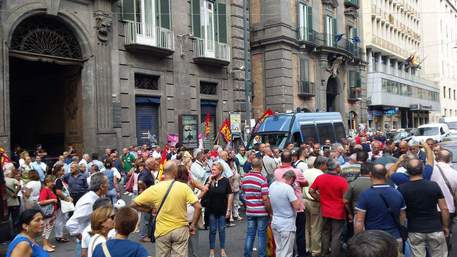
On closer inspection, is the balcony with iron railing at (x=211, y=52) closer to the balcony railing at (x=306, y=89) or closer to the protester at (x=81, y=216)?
the balcony railing at (x=306, y=89)

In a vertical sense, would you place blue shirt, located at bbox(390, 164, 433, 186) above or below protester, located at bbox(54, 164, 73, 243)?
above

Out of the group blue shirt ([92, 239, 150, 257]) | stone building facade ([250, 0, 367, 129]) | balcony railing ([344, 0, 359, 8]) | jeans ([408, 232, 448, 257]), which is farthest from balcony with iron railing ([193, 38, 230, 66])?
blue shirt ([92, 239, 150, 257])

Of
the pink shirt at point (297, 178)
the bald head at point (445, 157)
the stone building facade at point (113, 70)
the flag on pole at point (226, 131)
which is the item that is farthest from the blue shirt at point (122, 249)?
the flag on pole at point (226, 131)

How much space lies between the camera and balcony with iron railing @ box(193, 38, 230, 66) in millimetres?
21033

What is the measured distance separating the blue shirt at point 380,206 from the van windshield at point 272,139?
1111cm

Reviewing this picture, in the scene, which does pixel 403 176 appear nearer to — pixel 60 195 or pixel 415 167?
pixel 415 167

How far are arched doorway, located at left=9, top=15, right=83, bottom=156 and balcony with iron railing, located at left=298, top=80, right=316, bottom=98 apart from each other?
48.9 ft

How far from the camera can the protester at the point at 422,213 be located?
17.9 ft

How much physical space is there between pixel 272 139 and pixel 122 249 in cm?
1367

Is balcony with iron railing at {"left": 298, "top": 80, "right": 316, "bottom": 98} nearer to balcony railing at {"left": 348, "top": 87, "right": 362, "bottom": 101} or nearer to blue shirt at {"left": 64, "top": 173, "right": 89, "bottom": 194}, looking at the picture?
balcony railing at {"left": 348, "top": 87, "right": 362, "bottom": 101}

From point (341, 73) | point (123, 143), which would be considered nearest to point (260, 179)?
point (123, 143)

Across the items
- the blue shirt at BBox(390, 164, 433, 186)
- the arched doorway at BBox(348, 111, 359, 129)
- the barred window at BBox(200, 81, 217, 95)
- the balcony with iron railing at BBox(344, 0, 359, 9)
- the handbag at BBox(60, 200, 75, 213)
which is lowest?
the handbag at BBox(60, 200, 75, 213)

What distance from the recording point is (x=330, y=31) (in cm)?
3281

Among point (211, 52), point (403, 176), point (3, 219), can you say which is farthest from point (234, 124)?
point (3, 219)
